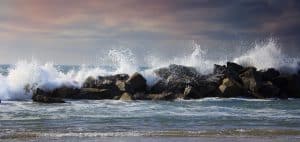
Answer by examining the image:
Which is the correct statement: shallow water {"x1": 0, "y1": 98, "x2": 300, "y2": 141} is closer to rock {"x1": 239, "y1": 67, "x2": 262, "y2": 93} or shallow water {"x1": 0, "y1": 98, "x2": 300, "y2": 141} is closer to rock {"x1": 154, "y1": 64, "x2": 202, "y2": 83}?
rock {"x1": 239, "y1": 67, "x2": 262, "y2": 93}

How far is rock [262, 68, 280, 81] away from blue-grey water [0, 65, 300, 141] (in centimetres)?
545

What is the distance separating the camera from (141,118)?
1905 centimetres

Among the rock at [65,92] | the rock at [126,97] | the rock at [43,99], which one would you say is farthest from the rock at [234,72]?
the rock at [43,99]

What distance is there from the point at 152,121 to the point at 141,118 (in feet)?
2.94

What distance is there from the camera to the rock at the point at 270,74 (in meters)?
31.8

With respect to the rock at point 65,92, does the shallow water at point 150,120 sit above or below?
below

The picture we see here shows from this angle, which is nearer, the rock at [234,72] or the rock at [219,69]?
the rock at [234,72]

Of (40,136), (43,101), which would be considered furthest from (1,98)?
(40,136)

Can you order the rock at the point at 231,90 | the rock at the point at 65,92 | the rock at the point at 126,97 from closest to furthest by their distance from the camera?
1. the rock at the point at 126,97
2. the rock at the point at 65,92
3. the rock at the point at 231,90

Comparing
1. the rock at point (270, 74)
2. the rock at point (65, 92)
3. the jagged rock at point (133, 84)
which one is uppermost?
the rock at point (270, 74)

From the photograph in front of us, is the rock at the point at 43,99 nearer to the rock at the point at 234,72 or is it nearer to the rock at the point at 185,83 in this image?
the rock at the point at 185,83

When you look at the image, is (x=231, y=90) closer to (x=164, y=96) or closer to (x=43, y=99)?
(x=164, y=96)

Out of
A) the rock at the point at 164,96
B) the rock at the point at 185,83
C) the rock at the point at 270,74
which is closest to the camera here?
the rock at the point at 164,96

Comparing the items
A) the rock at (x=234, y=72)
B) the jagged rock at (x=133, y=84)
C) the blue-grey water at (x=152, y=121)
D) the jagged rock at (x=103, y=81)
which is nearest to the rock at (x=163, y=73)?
the jagged rock at (x=103, y=81)
